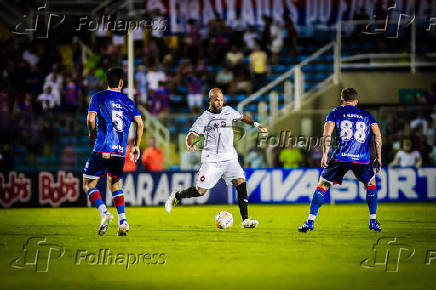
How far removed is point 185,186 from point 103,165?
937 cm

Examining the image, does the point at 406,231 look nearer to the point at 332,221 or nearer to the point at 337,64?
the point at 332,221

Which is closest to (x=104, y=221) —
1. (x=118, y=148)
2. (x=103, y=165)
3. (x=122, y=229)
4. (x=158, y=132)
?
(x=122, y=229)

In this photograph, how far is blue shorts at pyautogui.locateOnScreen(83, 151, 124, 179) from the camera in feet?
38.3

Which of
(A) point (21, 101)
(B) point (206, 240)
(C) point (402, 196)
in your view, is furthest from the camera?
(A) point (21, 101)

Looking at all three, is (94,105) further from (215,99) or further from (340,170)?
(340,170)

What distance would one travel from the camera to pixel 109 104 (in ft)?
38.3

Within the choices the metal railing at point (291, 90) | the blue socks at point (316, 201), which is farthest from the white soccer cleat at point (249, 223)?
the metal railing at point (291, 90)

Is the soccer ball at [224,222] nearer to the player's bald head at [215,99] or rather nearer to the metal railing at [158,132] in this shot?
the player's bald head at [215,99]

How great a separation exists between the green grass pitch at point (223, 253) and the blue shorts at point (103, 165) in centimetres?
98

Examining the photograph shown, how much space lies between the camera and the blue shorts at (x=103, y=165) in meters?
11.7

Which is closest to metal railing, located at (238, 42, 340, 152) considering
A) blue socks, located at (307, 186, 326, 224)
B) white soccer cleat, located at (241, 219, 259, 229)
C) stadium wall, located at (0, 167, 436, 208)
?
stadium wall, located at (0, 167, 436, 208)

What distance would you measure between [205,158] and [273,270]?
488 centimetres

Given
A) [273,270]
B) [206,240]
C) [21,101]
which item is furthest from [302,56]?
[273,270]

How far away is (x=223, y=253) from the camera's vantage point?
9773 millimetres
